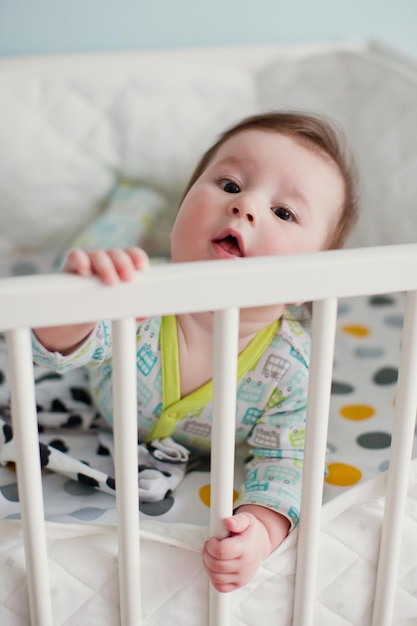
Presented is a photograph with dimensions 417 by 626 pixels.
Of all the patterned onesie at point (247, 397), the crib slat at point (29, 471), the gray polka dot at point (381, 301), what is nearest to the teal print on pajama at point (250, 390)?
the patterned onesie at point (247, 397)

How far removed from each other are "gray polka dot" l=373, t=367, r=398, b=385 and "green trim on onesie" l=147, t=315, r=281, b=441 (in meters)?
0.24

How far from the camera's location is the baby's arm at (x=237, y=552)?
28.5 inches

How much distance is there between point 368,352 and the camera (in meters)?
1.20

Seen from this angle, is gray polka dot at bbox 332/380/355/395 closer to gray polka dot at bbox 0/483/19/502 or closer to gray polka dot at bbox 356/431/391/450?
gray polka dot at bbox 356/431/391/450

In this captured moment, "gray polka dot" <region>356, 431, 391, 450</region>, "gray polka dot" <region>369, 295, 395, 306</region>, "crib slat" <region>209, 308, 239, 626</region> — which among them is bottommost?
"gray polka dot" <region>356, 431, 391, 450</region>

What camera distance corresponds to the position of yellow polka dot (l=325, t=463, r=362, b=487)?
3.06 feet

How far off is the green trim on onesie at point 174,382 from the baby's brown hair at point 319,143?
152mm

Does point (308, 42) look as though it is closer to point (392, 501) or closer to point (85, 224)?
point (85, 224)

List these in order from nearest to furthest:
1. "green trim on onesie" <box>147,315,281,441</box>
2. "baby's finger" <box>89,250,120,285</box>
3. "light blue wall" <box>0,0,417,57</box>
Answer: "baby's finger" <box>89,250,120,285</box>
"green trim on onesie" <box>147,315,281,441</box>
"light blue wall" <box>0,0,417,57</box>

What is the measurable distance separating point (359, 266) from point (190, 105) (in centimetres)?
86

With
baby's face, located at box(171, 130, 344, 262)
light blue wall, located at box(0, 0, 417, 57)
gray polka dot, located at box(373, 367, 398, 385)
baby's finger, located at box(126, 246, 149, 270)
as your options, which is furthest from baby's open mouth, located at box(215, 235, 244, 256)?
light blue wall, located at box(0, 0, 417, 57)

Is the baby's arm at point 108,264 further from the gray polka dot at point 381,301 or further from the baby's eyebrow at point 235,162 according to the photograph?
the gray polka dot at point 381,301

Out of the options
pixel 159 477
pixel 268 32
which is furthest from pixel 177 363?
pixel 268 32

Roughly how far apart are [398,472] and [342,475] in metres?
0.20
